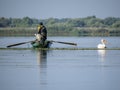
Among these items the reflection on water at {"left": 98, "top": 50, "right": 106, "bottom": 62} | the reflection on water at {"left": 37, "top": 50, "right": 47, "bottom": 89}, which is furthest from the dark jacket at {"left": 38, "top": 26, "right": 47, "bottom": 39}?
the reflection on water at {"left": 98, "top": 50, "right": 106, "bottom": 62}

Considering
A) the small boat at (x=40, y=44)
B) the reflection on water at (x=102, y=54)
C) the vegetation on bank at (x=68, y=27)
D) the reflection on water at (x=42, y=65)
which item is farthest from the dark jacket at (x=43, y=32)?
the vegetation on bank at (x=68, y=27)

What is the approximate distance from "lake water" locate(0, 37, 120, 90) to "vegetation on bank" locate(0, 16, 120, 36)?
59.5 meters

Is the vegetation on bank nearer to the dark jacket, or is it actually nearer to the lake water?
the dark jacket

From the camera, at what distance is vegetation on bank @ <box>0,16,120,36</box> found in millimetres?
108250

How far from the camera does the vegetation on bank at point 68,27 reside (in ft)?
355

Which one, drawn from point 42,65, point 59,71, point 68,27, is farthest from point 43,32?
point 68,27

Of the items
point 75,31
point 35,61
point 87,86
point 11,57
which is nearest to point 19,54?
point 11,57

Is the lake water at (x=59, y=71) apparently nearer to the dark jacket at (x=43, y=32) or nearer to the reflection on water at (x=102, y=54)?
the reflection on water at (x=102, y=54)

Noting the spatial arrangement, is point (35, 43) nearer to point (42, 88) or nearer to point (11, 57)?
point (11, 57)

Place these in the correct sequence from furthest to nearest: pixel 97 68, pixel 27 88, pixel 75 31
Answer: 1. pixel 75 31
2. pixel 97 68
3. pixel 27 88

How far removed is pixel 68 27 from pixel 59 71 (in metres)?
89.2

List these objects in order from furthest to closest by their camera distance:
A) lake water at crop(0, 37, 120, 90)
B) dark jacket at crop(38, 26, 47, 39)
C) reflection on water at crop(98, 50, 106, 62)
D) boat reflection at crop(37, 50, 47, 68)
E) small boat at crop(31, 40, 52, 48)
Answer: small boat at crop(31, 40, 52, 48) < dark jacket at crop(38, 26, 47, 39) < reflection on water at crop(98, 50, 106, 62) < boat reflection at crop(37, 50, 47, 68) < lake water at crop(0, 37, 120, 90)

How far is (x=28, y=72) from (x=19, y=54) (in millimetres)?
12688

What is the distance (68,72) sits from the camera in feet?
104
